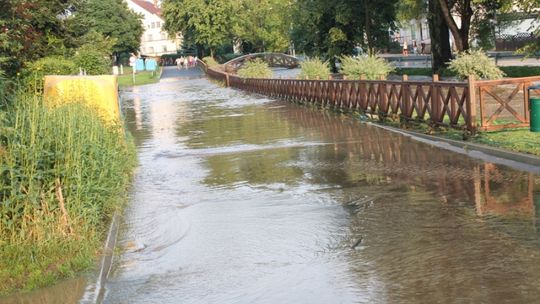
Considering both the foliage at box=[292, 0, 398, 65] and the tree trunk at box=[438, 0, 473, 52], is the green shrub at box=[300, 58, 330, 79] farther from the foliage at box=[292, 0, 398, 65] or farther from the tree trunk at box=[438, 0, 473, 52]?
the foliage at box=[292, 0, 398, 65]

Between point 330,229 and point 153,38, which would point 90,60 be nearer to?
point 330,229

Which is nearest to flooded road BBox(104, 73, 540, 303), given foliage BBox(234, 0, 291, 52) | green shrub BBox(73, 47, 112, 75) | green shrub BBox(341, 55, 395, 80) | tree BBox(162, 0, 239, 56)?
green shrub BBox(341, 55, 395, 80)

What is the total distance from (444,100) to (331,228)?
28.6 ft

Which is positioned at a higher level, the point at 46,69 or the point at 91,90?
the point at 46,69

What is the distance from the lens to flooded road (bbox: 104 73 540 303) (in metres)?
6.75

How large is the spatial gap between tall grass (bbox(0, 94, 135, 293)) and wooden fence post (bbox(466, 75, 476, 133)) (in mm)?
8905

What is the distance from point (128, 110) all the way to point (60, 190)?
2837 centimetres

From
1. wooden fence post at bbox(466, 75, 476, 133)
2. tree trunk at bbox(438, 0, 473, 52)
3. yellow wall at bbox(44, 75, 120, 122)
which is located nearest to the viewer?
yellow wall at bbox(44, 75, 120, 122)

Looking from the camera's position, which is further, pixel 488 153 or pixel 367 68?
pixel 367 68

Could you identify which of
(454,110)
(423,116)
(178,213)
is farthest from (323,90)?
(178,213)

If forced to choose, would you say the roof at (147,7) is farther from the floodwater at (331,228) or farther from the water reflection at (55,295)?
the water reflection at (55,295)

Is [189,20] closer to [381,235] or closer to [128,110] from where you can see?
[128,110]

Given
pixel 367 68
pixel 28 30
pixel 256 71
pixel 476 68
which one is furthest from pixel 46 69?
pixel 256 71

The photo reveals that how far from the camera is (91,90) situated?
48.9ft
